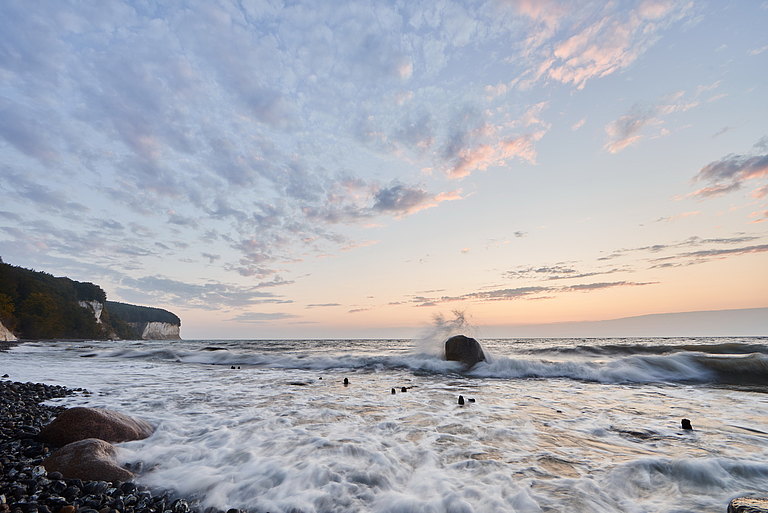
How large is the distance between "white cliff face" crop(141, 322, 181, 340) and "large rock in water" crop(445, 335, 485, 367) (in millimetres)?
152830

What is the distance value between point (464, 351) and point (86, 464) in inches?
660

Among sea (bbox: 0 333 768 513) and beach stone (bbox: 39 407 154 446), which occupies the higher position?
beach stone (bbox: 39 407 154 446)

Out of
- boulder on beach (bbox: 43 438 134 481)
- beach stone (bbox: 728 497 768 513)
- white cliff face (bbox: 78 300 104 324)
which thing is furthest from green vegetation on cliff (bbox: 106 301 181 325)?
beach stone (bbox: 728 497 768 513)

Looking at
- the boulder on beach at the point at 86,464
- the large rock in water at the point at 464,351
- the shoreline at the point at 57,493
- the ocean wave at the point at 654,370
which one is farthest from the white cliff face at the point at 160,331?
the boulder on beach at the point at 86,464

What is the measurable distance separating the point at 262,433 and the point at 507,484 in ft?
14.2

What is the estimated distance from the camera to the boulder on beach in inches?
164

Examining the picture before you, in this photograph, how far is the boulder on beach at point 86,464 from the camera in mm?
4164

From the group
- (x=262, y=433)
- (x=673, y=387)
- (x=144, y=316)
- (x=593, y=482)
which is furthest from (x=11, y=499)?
(x=144, y=316)

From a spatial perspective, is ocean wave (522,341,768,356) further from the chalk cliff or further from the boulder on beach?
the chalk cliff

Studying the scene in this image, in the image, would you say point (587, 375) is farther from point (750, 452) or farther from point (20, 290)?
point (20, 290)

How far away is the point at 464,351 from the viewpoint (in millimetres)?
18609

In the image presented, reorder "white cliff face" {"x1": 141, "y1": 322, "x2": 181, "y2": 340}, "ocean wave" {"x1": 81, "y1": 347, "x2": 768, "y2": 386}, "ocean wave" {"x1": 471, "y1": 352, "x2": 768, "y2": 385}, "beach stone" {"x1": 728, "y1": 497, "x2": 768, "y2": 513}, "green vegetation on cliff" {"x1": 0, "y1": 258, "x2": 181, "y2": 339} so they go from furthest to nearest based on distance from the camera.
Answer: "white cliff face" {"x1": 141, "y1": 322, "x2": 181, "y2": 340} → "green vegetation on cliff" {"x1": 0, "y1": 258, "x2": 181, "y2": 339} → "ocean wave" {"x1": 81, "y1": 347, "x2": 768, "y2": 386} → "ocean wave" {"x1": 471, "y1": 352, "x2": 768, "y2": 385} → "beach stone" {"x1": 728, "y1": 497, "x2": 768, "y2": 513}

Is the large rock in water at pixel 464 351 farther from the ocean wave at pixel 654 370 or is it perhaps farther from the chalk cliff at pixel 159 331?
the chalk cliff at pixel 159 331

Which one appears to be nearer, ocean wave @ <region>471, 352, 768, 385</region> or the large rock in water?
ocean wave @ <region>471, 352, 768, 385</region>
